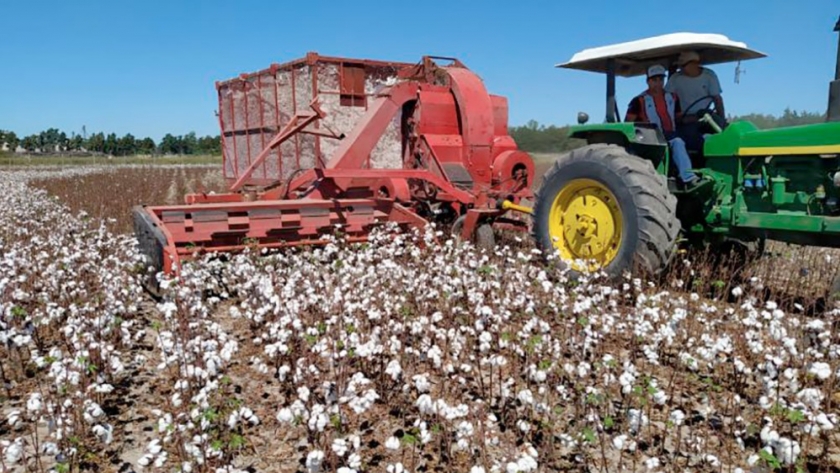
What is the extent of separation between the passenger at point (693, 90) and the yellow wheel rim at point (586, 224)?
41.0 inches

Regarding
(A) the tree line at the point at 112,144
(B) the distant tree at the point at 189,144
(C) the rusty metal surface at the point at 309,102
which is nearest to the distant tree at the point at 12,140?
(A) the tree line at the point at 112,144

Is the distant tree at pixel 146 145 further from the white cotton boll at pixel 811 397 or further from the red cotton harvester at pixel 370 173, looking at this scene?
the white cotton boll at pixel 811 397

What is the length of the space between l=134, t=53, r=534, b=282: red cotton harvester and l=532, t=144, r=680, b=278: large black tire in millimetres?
1715

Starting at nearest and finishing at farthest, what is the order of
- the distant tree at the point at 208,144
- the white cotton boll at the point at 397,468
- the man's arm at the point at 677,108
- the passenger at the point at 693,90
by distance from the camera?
the white cotton boll at the point at 397,468, the passenger at the point at 693,90, the man's arm at the point at 677,108, the distant tree at the point at 208,144

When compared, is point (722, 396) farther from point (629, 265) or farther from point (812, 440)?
point (629, 265)

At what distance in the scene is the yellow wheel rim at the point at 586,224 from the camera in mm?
5734

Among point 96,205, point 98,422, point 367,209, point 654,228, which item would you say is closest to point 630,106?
point 654,228

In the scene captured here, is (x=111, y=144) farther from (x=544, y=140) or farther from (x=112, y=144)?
(x=544, y=140)

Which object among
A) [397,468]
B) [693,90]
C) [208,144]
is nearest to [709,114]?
[693,90]

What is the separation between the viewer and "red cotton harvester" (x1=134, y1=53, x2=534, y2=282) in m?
6.25

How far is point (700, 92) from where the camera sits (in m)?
5.87

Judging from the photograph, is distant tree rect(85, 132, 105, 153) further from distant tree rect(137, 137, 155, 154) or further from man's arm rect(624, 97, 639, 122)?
man's arm rect(624, 97, 639, 122)

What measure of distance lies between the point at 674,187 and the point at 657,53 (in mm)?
1334

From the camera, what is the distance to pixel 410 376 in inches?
152
